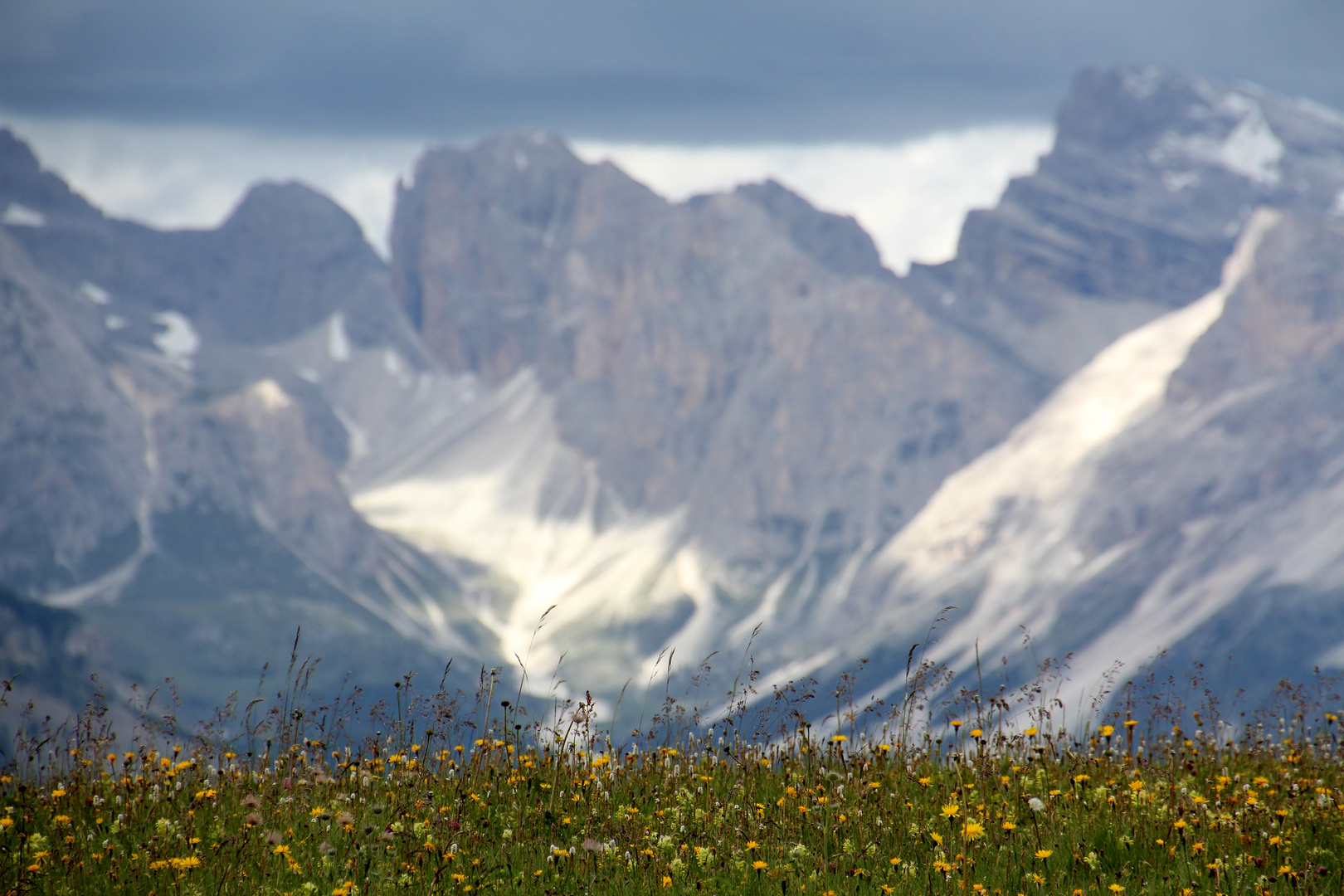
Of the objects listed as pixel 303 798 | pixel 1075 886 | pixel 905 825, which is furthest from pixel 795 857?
pixel 303 798

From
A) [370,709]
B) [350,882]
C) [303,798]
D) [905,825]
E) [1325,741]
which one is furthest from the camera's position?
[1325,741]

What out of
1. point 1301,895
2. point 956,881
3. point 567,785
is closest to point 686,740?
point 567,785

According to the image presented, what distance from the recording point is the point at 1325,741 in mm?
13539

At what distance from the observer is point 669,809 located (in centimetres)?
1083

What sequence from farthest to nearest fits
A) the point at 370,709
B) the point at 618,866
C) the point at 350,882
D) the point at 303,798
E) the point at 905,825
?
1. the point at 370,709
2. the point at 303,798
3. the point at 905,825
4. the point at 618,866
5. the point at 350,882

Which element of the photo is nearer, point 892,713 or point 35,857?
point 35,857

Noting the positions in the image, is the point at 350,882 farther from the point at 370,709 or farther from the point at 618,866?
the point at 370,709

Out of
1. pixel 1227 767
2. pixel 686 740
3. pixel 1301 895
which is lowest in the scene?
pixel 686 740

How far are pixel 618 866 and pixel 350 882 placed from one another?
196cm

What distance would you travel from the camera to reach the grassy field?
9.59 meters

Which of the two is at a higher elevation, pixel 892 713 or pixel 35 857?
pixel 892 713

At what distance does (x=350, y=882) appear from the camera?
912 cm

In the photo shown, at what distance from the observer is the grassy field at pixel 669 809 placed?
9.59 meters

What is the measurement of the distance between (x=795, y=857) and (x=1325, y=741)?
7.00 metres
